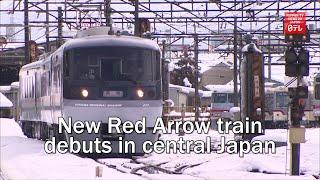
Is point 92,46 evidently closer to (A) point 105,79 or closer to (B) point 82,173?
(A) point 105,79

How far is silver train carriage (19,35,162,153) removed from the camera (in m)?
18.5

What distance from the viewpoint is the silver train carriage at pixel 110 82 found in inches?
729

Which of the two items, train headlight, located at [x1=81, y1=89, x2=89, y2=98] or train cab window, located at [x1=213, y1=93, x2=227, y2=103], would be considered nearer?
train headlight, located at [x1=81, y1=89, x2=89, y2=98]

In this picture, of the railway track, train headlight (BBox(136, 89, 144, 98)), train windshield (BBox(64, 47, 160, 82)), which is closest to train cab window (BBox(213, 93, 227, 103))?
train windshield (BBox(64, 47, 160, 82))

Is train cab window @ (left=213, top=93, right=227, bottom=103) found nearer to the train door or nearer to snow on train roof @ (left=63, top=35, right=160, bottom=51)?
the train door

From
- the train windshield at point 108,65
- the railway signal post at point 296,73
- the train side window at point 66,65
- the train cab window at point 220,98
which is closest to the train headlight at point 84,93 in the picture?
the train windshield at point 108,65

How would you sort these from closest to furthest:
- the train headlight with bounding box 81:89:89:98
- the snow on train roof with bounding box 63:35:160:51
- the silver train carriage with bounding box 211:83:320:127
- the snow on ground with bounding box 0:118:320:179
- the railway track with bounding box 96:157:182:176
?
1. the snow on ground with bounding box 0:118:320:179
2. the railway track with bounding box 96:157:182:176
3. the train headlight with bounding box 81:89:89:98
4. the snow on train roof with bounding box 63:35:160:51
5. the silver train carriage with bounding box 211:83:320:127

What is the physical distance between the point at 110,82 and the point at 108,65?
0.56 metres

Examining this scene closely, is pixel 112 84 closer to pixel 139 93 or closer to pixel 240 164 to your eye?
pixel 139 93

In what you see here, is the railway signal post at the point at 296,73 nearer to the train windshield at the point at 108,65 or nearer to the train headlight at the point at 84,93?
the train windshield at the point at 108,65

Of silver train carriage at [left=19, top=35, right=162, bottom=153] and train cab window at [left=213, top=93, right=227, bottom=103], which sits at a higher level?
silver train carriage at [left=19, top=35, right=162, bottom=153]


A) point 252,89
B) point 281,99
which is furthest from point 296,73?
point 281,99

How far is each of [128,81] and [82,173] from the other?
18.6 ft

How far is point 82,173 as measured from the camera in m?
13.6
